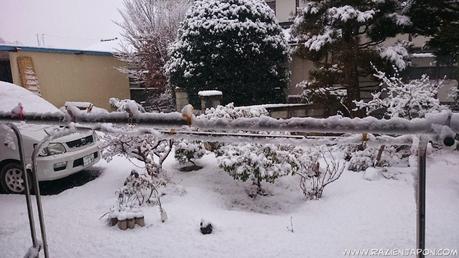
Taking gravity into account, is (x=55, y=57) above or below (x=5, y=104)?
above

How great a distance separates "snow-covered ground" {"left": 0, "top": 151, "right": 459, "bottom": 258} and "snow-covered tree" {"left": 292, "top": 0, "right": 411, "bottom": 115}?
2.45 m

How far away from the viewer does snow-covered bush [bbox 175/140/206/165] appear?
4973mm

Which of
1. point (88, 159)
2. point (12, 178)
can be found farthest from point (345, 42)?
point (12, 178)

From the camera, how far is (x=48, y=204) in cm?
409

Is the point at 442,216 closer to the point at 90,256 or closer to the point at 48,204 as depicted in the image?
the point at 90,256

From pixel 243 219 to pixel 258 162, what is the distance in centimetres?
89

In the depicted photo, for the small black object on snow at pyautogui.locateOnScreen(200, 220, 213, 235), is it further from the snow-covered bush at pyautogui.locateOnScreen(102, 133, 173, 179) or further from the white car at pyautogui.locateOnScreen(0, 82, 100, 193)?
the white car at pyautogui.locateOnScreen(0, 82, 100, 193)

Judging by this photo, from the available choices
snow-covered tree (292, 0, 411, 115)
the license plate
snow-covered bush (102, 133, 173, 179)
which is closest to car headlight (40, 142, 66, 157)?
the license plate

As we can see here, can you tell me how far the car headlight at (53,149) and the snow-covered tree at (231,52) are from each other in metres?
4.65

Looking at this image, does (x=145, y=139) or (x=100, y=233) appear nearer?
(x=100, y=233)

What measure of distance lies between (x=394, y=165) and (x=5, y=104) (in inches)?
229

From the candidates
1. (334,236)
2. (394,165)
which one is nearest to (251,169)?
(334,236)

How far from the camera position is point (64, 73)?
11211mm

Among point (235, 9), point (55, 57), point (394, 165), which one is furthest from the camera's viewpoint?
point (55, 57)
